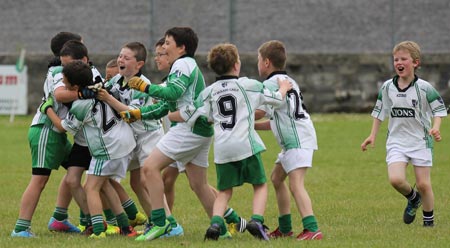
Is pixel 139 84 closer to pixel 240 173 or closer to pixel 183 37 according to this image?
pixel 183 37

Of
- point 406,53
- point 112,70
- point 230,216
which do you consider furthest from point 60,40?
point 406,53

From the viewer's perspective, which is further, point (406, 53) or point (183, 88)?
point (406, 53)

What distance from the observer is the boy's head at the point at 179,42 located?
980 cm

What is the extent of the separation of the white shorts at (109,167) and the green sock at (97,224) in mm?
378

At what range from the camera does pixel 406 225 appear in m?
10.8

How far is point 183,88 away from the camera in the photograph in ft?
31.2

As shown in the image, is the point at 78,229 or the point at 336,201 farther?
the point at 336,201

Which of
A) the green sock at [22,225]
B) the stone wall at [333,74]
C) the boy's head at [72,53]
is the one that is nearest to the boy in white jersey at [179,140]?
the boy's head at [72,53]

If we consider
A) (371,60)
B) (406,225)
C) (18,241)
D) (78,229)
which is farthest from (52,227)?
(371,60)

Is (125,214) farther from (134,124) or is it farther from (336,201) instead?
(336,201)

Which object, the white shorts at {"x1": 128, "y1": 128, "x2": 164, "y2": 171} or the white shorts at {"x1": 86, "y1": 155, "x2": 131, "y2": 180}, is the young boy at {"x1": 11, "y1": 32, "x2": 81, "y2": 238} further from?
the white shorts at {"x1": 128, "y1": 128, "x2": 164, "y2": 171}

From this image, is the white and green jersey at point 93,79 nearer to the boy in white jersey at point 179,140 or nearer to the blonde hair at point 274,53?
the boy in white jersey at point 179,140

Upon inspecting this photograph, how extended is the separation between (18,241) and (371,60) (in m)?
19.2

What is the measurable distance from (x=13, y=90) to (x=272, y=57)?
18.7m
